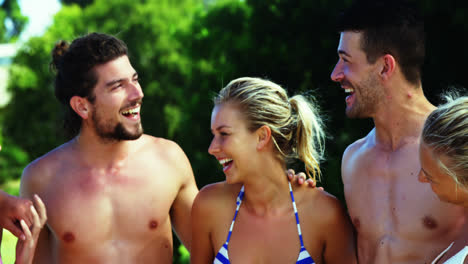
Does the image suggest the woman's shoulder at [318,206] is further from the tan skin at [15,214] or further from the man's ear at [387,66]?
the tan skin at [15,214]

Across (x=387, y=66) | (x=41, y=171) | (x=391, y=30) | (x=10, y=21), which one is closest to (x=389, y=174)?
(x=387, y=66)

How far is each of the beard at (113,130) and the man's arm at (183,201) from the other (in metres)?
0.33

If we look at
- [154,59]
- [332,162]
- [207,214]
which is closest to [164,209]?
[207,214]

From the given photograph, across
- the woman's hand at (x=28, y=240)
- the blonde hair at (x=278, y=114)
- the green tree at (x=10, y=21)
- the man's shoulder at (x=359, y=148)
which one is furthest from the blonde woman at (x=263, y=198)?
the green tree at (x=10, y=21)

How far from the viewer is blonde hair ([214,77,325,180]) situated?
3551 mm

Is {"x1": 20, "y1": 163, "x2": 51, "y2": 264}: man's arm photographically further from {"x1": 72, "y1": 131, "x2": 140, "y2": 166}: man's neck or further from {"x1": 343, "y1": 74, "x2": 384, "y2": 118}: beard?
{"x1": 343, "y1": 74, "x2": 384, "y2": 118}: beard

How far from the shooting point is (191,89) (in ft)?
31.7

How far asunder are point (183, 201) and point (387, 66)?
159 cm

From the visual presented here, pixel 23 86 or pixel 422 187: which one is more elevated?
pixel 422 187

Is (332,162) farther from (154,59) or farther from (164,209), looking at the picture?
A: (154,59)

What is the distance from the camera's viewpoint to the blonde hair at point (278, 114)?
3.55m

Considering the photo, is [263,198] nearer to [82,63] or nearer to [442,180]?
[442,180]

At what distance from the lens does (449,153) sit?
2.67m

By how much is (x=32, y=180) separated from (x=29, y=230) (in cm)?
Answer: 72
